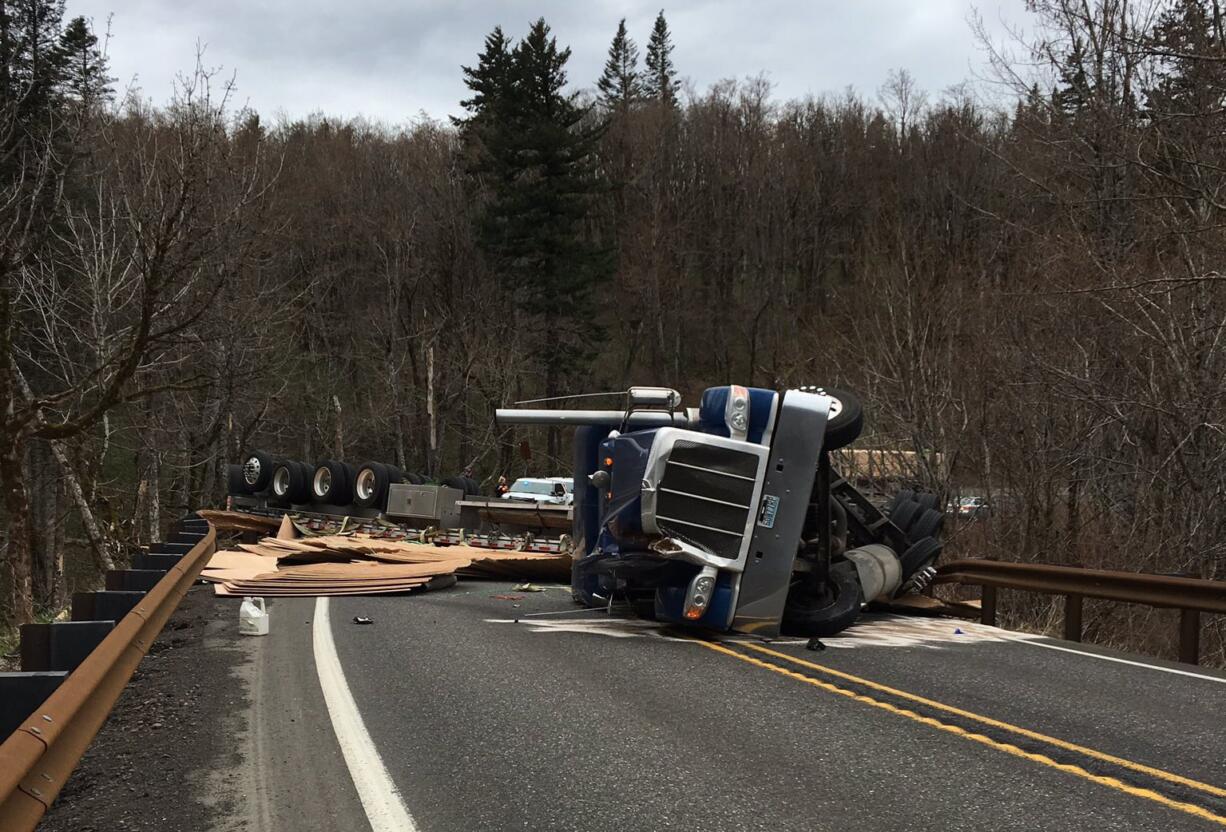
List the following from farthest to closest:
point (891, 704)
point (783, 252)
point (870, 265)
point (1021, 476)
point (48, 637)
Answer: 1. point (783, 252)
2. point (870, 265)
3. point (1021, 476)
4. point (891, 704)
5. point (48, 637)

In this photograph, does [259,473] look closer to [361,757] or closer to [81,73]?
[81,73]

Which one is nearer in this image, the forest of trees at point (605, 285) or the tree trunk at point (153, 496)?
the forest of trees at point (605, 285)

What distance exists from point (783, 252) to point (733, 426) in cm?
5945

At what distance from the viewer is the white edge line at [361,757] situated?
171 inches

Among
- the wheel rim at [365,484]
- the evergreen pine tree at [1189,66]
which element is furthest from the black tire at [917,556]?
the wheel rim at [365,484]

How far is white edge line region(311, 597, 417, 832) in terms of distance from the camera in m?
4.34

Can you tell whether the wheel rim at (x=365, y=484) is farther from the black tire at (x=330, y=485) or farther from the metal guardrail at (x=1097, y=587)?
the metal guardrail at (x=1097, y=587)

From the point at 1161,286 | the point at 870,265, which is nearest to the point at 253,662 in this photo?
the point at 1161,286

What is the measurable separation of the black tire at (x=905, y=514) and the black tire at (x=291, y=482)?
612 inches

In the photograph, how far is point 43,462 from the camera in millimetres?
30500

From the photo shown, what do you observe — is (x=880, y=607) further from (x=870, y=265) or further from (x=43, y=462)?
(x=43, y=462)

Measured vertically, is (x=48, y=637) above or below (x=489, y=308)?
below

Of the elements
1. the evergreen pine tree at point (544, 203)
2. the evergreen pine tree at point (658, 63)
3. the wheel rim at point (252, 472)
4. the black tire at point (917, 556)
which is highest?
the evergreen pine tree at point (658, 63)

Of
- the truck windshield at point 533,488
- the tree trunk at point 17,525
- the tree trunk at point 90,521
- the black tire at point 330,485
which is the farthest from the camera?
the truck windshield at point 533,488
